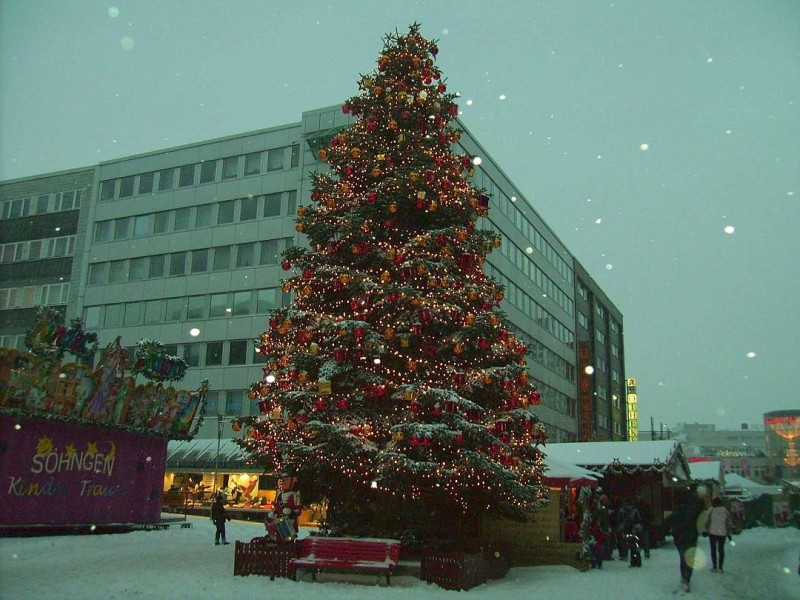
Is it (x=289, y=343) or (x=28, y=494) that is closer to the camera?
(x=289, y=343)

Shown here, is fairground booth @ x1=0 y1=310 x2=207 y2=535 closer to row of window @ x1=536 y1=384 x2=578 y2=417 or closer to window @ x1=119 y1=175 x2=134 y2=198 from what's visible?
window @ x1=119 y1=175 x2=134 y2=198

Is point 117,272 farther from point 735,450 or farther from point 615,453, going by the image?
point 735,450

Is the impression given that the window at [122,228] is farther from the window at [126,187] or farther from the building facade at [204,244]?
the window at [126,187]

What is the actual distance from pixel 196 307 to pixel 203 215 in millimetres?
5815

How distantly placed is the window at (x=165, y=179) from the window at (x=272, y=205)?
25.5 feet

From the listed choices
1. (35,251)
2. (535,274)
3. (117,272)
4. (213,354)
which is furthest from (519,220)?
(35,251)

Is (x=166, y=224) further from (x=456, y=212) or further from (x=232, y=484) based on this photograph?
(x=456, y=212)

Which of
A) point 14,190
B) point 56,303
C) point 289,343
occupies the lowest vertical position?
point 289,343

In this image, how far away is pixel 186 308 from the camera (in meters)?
45.3

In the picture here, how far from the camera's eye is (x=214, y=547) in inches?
794

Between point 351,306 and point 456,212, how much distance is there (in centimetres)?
351

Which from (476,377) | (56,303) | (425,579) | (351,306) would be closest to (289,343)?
(351,306)

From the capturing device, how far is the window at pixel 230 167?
46.3 metres

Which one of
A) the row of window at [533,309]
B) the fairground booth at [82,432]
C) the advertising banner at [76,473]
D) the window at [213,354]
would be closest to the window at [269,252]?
the window at [213,354]
